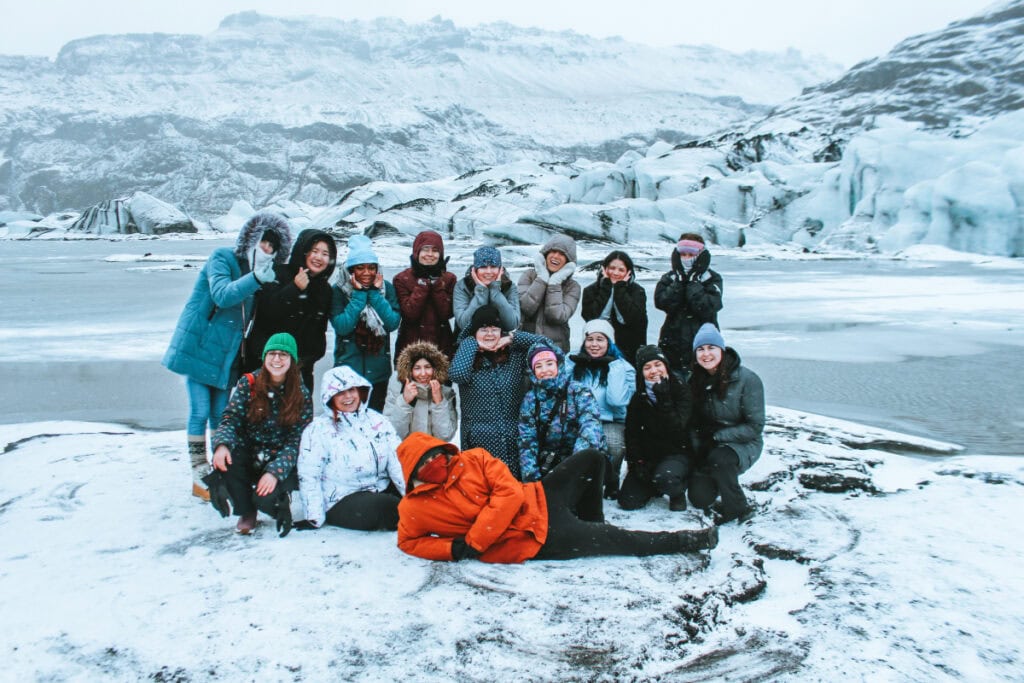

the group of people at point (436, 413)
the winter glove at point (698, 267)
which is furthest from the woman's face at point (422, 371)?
the winter glove at point (698, 267)

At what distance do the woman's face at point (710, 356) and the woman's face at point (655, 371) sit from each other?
0.67ft

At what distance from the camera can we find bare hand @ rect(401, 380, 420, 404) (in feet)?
12.2

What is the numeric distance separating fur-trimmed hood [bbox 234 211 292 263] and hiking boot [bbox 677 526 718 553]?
7.56 feet

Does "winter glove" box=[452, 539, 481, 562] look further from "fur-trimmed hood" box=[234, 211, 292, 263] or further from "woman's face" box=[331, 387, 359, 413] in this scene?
"fur-trimmed hood" box=[234, 211, 292, 263]

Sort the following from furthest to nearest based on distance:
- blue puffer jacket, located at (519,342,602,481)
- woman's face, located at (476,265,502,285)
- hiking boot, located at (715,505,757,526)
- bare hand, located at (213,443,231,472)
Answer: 1. woman's face, located at (476,265,502,285)
2. blue puffer jacket, located at (519,342,602,481)
3. hiking boot, located at (715,505,757,526)
4. bare hand, located at (213,443,231,472)

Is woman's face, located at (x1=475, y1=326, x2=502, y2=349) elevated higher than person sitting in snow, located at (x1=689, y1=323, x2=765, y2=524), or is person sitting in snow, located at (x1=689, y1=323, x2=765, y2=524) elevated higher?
woman's face, located at (x1=475, y1=326, x2=502, y2=349)

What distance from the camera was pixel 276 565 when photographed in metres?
3.03

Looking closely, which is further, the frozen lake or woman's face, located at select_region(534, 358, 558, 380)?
the frozen lake

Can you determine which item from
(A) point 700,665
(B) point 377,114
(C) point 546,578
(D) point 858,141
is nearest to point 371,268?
(C) point 546,578

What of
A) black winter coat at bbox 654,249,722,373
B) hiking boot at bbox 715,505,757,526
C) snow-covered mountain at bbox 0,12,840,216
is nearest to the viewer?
hiking boot at bbox 715,505,757,526

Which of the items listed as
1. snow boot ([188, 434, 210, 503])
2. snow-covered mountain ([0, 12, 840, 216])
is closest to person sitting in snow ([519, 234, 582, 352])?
snow boot ([188, 434, 210, 503])

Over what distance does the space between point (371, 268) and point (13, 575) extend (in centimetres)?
210

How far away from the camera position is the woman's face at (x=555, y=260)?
15.0 ft

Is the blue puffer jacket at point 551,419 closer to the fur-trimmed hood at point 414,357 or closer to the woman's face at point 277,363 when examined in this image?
the fur-trimmed hood at point 414,357
